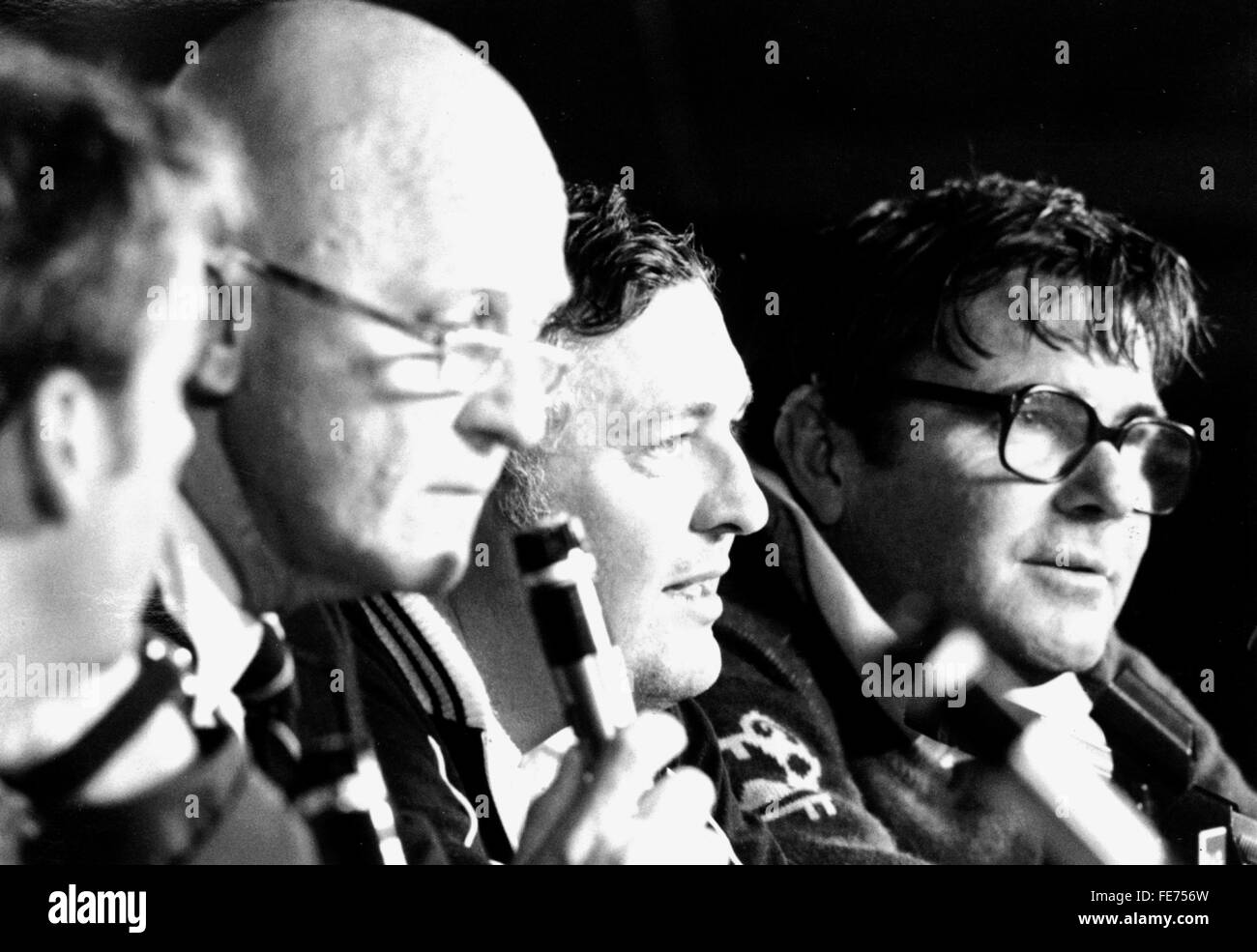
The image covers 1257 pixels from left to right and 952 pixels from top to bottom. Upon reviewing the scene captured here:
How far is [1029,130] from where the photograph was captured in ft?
10.3

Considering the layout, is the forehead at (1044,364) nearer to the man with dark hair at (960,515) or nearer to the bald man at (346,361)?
the man with dark hair at (960,515)

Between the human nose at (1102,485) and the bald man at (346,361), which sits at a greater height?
the bald man at (346,361)

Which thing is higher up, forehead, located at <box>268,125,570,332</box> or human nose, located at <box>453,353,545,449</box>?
forehead, located at <box>268,125,570,332</box>

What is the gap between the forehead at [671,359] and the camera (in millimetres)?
2934

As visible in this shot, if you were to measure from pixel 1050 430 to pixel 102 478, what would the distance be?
1489 millimetres

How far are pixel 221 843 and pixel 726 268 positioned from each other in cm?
120

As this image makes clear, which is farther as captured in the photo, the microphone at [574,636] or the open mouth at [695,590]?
the open mouth at [695,590]

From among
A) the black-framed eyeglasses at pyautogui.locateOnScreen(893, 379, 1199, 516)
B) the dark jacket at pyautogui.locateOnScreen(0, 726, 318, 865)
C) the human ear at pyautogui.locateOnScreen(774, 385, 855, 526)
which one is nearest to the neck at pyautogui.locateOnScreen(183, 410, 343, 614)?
the dark jacket at pyautogui.locateOnScreen(0, 726, 318, 865)

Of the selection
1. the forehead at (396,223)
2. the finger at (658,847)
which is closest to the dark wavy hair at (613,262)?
the forehead at (396,223)

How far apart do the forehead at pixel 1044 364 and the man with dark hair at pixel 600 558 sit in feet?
1.27

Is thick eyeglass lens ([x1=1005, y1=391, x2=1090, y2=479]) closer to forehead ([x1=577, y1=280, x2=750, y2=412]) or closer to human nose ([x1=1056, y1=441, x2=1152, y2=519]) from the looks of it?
human nose ([x1=1056, y1=441, x2=1152, y2=519])

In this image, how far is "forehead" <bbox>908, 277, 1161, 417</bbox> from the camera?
307 centimetres

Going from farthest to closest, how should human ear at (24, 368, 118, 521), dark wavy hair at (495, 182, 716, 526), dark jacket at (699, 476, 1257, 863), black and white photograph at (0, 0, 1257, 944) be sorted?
dark jacket at (699, 476, 1257, 863), dark wavy hair at (495, 182, 716, 526), black and white photograph at (0, 0, 1257, 944), human ear at (24, 368, 118, 521)

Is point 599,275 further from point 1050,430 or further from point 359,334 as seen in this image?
point 1050,430
